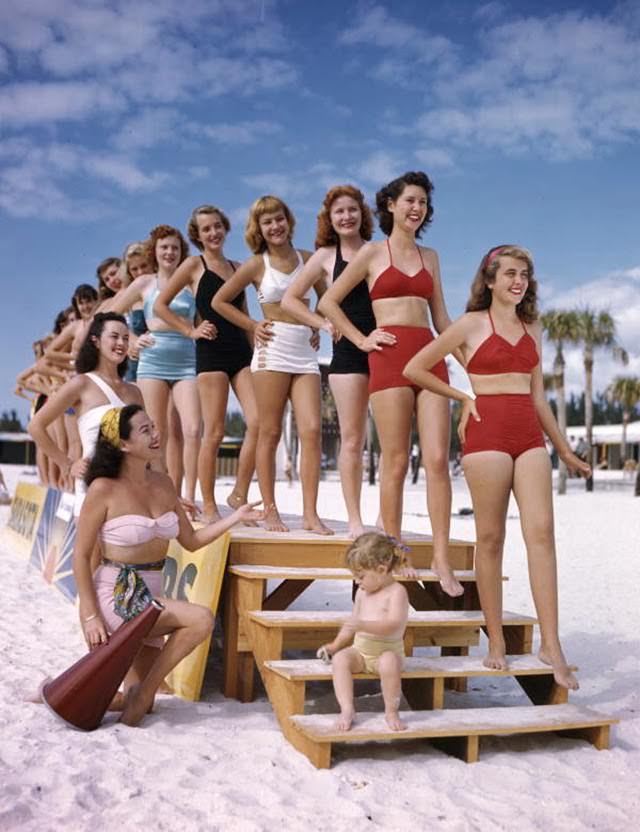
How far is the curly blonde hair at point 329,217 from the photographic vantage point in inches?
208

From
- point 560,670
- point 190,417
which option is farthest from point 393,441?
Answer: point 190,417

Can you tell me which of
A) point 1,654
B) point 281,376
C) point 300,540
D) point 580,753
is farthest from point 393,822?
point 1,654

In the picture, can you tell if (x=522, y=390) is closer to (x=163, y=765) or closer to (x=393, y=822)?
(x=393, y=822)

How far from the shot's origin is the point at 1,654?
5.80 metres

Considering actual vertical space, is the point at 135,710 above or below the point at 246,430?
below

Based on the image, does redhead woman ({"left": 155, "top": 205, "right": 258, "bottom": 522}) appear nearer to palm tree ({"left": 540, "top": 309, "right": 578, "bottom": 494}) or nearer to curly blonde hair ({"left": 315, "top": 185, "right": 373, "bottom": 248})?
curly blonde hair ({"left": 315, "top": 185, "right": 373, "bottom": 248})

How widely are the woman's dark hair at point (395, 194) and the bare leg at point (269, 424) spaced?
3.77ft

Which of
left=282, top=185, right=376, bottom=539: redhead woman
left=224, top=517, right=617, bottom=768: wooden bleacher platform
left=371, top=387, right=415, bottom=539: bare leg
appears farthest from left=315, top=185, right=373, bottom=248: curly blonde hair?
left=224, top=517, right=617, bottom=768: wooden bleacher platform

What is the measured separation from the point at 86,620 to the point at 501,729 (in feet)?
6.50

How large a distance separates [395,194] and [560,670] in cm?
263

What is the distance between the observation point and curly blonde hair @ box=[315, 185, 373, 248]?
5.29 m

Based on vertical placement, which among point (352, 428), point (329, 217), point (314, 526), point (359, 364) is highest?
point (329, 217)

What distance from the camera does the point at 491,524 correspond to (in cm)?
443

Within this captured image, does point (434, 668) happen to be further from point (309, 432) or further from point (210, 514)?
point (210, 514)
